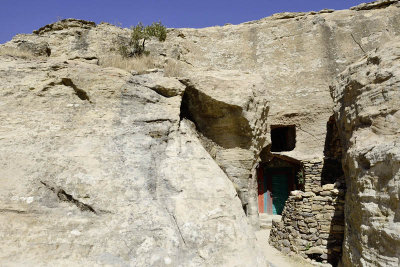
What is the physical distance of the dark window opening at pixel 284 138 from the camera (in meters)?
11.8

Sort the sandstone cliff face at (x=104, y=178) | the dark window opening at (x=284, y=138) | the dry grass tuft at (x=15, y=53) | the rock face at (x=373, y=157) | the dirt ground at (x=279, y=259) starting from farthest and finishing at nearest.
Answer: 1. the dark window opening at (x=284, y=138)
2. the dirt ground at (x=279, y=259)
3. the dry grass tuft at (x=15, y=53)
4. the rock face at (x=373, y=157)
5. the sandstone cliff face at (x=104, y=178)

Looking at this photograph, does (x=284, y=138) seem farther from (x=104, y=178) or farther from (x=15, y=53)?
(x=104, y=178)

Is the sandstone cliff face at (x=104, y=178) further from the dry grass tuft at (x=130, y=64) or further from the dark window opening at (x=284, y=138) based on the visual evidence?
the dark window opening at (x=284, y=138)

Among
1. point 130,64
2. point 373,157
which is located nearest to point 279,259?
point 373,157

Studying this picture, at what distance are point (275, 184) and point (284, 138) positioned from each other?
6.58ft

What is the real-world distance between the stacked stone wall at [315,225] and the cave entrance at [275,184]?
507 centimetres

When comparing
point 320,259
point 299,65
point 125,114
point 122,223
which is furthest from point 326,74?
point 122,223

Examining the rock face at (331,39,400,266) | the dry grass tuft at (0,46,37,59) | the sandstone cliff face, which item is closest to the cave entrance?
the rock face at (331,39,400,266)

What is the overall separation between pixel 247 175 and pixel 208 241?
1669 mm

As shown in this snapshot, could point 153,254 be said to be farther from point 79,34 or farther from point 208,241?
point 79,34

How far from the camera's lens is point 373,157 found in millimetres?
3850

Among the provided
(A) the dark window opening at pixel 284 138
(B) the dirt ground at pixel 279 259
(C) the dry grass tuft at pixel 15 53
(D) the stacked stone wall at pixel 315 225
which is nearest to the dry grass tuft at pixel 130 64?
(C) the dry grass tuft at pixel 15 53

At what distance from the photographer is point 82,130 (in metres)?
2.89

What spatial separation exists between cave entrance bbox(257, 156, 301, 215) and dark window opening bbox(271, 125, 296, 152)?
2.33ft
